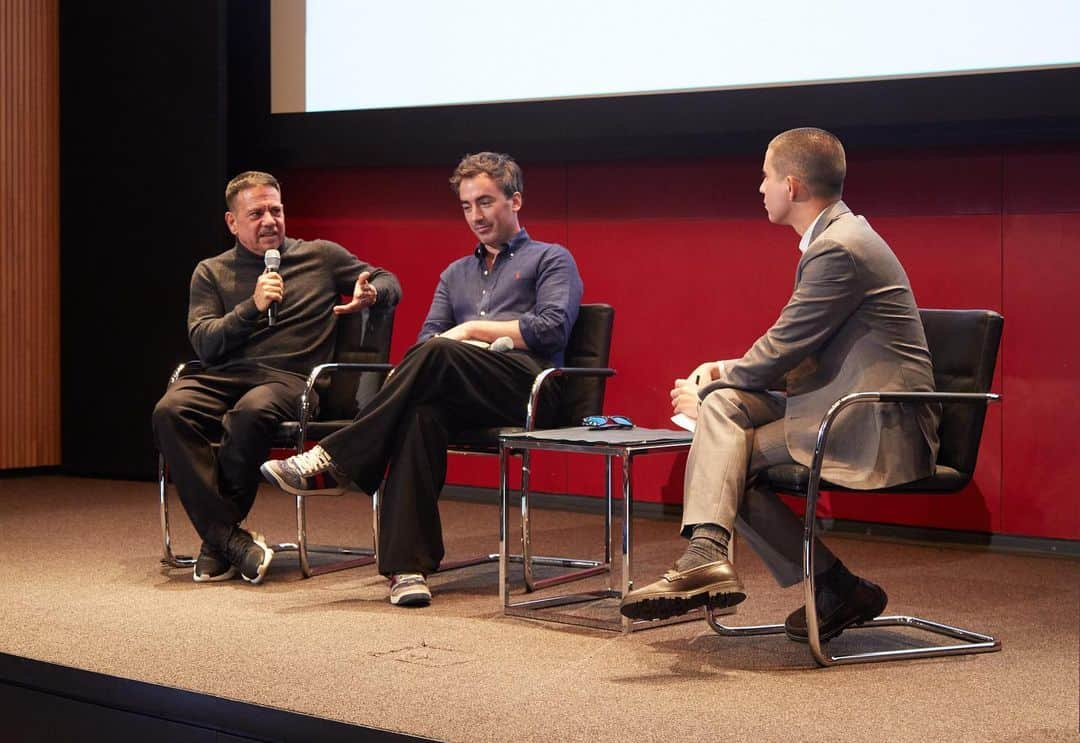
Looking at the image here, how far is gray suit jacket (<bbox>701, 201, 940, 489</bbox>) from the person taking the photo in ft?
8.57

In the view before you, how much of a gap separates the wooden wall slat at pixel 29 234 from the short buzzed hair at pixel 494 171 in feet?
9.73

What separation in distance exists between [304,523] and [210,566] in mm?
272

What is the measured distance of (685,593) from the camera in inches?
96.9

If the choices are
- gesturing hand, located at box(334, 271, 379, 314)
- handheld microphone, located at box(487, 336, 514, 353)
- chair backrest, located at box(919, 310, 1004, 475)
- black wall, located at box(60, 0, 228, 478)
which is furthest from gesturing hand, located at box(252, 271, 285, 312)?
black wall, located at box(60, 0, 228, 478)

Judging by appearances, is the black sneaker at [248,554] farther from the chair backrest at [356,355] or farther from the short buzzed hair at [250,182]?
the short buzzed hair at [250,182]

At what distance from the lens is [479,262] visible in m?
3.74

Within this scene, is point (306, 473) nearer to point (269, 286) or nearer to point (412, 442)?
point (412, 442)

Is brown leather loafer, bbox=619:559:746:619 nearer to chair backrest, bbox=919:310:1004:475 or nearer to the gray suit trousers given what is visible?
the gray suit trousers

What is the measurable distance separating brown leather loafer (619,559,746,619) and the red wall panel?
78.4 inches

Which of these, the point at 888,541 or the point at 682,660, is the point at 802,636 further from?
the point at 888,541

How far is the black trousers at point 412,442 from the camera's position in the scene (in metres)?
3.18

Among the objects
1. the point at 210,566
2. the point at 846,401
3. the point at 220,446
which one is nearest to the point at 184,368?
the point at 220,446

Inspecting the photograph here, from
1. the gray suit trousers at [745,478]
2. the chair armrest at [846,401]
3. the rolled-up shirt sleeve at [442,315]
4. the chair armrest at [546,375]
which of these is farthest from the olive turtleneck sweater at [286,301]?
the chair armrest at [846,401]

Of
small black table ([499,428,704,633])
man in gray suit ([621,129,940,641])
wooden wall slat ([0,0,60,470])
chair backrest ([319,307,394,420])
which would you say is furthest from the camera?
wooden wall slat ([0,0,60,470])
